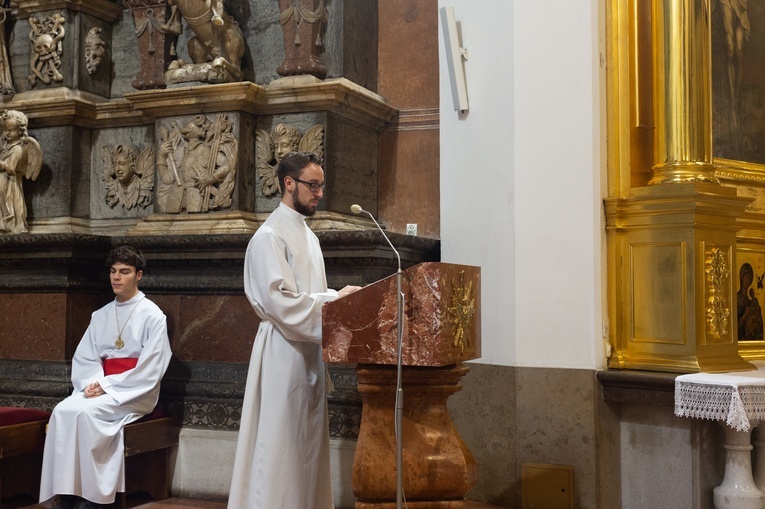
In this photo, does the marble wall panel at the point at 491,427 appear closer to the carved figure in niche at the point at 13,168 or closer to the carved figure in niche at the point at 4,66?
the carved figure in niche at the point at 13,168

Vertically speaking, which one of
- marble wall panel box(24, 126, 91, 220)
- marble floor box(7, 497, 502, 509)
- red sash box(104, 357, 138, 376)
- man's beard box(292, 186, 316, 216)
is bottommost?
marble floor box(7, 497, 502, 509)

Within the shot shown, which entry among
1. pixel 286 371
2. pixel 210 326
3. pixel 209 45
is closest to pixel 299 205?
pixel 286 371

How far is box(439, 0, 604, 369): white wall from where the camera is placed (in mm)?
6016

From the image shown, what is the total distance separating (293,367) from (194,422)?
6.01 ft

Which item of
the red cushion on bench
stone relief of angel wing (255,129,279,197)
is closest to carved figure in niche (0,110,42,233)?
the red cushion on bench

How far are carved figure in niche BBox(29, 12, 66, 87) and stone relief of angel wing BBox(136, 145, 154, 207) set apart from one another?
0.83 m

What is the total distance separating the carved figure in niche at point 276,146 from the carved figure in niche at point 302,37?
1.30ft

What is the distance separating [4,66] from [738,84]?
5.45m

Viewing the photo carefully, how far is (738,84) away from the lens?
725 cm

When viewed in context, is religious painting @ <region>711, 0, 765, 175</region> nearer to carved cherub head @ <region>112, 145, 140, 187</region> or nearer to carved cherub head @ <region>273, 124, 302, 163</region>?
carved cherub head @ <region>273, 124, 302, 163</region>

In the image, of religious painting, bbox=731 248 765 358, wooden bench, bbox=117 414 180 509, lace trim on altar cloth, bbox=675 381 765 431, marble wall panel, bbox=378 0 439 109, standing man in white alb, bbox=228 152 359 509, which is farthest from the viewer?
marble wall panel, bbox=378 0 439 109

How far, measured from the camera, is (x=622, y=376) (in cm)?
586

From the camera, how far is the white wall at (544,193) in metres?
6.02

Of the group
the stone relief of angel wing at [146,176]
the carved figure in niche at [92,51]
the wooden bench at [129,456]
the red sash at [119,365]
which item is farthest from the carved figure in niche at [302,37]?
the wooden bench at [129,456]
